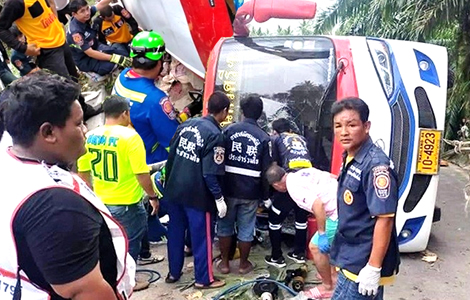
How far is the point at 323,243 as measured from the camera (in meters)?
3.55

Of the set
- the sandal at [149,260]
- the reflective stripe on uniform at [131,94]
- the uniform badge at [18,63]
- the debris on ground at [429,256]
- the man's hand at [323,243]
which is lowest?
the sandal at [149,260]

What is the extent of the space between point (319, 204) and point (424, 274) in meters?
1.19

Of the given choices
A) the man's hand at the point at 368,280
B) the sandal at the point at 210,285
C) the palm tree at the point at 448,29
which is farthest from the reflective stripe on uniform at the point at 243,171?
the palm tree at the point at 448,29

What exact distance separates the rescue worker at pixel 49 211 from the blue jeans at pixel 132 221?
7.45 feet

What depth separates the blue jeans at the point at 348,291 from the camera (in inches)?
103

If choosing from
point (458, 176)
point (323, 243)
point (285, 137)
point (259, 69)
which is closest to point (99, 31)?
point (259, 69)

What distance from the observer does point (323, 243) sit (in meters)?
3.55

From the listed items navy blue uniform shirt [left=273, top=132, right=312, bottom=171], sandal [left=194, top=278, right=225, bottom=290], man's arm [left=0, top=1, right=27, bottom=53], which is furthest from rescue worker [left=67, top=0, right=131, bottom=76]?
sandal [left=194, top=278, right=225, bottom=290]

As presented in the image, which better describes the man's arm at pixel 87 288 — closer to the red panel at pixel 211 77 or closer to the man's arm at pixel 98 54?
the red panel at pixel 211 77

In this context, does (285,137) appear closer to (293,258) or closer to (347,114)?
(293,258)

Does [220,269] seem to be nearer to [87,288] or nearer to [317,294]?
[317,294]

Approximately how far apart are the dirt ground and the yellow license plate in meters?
0.76

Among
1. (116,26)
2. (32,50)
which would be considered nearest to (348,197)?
(32,50)

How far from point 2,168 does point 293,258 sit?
3185 mm
